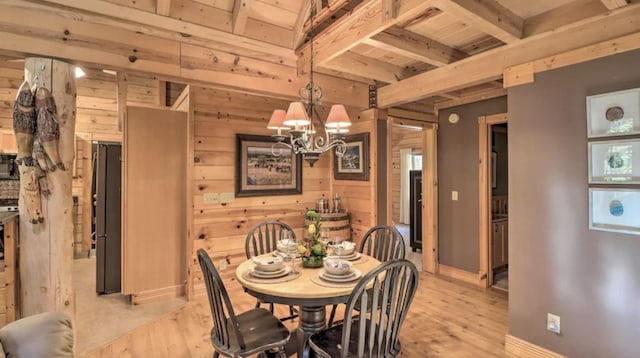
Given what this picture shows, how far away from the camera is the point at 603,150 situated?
210 cm

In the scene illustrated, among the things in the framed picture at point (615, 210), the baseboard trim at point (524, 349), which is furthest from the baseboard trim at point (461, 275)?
the framed picture at point (615, 210)

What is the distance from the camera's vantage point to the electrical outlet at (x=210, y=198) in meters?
3.60

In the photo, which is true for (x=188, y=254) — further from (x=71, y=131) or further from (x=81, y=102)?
(x=81, y=102)

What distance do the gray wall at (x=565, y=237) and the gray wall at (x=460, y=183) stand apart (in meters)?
1.53

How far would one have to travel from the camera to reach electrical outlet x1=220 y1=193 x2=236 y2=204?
3.71m

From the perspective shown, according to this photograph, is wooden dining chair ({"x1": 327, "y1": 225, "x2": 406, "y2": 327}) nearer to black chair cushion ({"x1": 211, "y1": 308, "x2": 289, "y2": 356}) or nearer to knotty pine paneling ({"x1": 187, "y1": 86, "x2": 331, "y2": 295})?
black chair cushion ({"x1": 211, "y1": 308, "x2": 289, "y2": 356})

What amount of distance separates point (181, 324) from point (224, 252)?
0.93 m

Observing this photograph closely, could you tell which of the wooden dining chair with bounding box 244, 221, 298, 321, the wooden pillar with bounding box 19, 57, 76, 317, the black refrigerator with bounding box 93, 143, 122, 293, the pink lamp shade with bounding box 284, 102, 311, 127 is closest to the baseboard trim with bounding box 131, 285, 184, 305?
the black refrigerator with bounding box 93, 143, 122, 293

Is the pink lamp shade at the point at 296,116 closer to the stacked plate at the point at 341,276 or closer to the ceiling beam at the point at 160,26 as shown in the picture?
the stacked plate at the point at 341,276

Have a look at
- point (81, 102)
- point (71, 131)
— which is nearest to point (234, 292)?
point (71, 131)

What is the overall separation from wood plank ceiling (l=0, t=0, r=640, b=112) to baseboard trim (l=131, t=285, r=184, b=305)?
2409 millimetres

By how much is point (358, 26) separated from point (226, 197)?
2.38 metres

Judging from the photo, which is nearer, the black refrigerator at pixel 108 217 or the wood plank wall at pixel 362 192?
the black refrigerator at pixel 108 217

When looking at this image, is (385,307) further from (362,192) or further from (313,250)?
(362,192)
